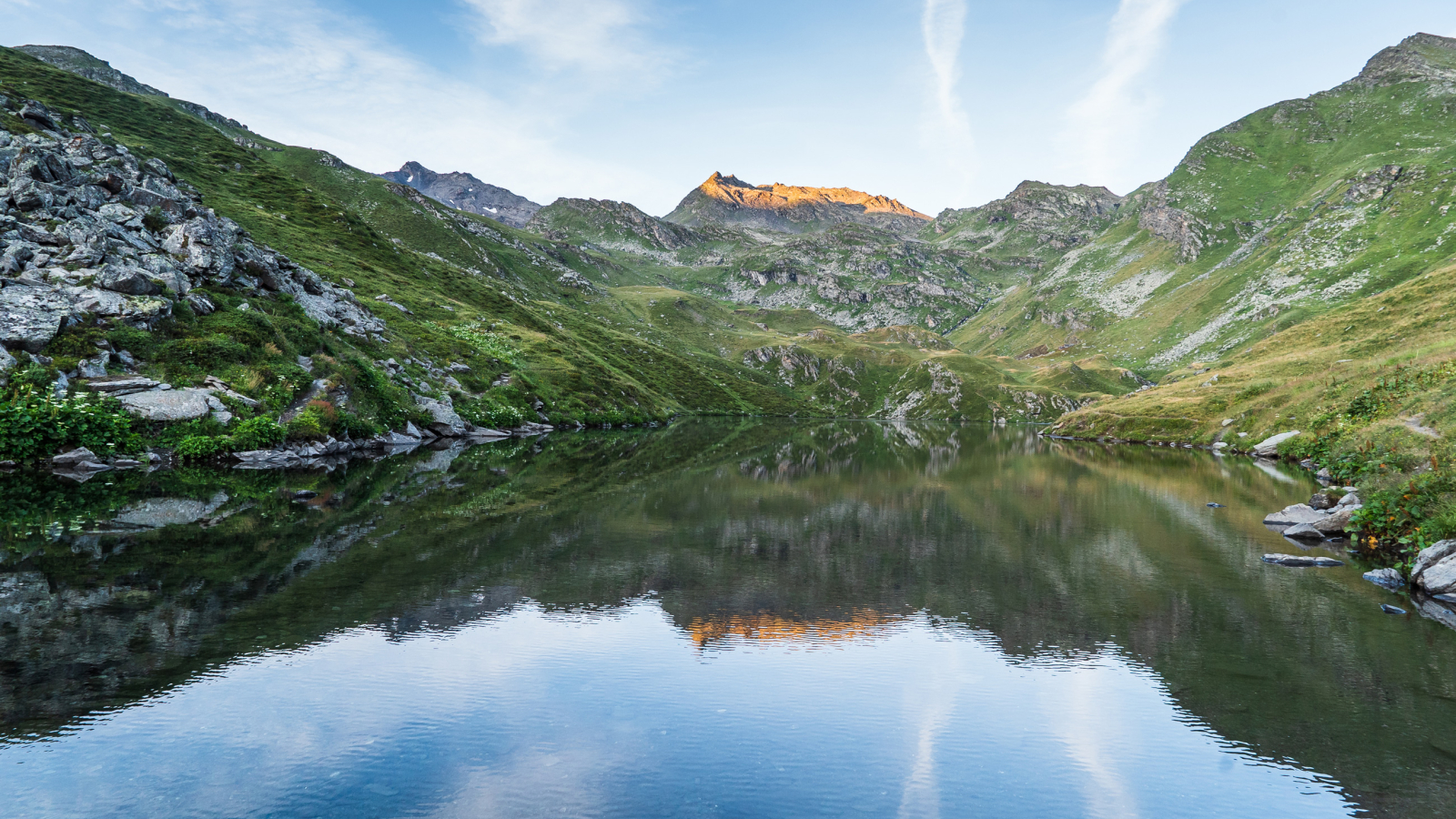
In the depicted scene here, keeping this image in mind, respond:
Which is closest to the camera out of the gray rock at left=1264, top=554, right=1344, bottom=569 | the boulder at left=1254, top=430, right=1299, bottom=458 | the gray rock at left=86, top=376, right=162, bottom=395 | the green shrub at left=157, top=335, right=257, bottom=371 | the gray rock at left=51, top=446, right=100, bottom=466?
the gray rock at left=1264, top=554, right=1344, bottom=569

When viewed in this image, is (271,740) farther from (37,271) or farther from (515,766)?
(37,271)

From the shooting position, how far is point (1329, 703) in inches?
703

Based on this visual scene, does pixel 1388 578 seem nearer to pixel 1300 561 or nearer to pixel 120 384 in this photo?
pixel 1300 561

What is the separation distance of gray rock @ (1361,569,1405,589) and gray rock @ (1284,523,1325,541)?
9298 millimetres

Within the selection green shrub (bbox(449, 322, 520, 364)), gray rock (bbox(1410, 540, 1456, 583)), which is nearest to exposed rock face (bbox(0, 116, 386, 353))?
green shrub (bbox(449, 322, 520, 364))

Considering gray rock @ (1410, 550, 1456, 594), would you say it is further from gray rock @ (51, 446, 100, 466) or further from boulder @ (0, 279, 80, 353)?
boulder @ (0, 279, 80, 353)

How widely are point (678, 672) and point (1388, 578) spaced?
31524mm

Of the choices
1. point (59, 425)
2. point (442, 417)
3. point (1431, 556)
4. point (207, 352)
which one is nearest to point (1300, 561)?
point (1431, 556)

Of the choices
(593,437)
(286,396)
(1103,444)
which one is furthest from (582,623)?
(1103,444)

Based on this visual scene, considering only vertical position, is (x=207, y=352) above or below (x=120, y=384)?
above

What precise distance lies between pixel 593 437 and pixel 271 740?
96.2 m

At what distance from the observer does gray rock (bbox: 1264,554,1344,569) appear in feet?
108

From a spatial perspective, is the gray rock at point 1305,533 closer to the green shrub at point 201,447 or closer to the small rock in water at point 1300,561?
the small rock in water at point 1300,561

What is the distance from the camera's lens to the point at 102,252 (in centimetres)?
6419
